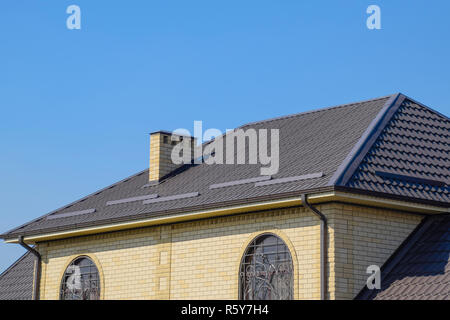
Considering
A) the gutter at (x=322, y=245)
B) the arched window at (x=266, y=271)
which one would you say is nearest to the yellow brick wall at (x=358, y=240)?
the gutter at (x=322, y=245)

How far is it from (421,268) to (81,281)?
30.7 ft

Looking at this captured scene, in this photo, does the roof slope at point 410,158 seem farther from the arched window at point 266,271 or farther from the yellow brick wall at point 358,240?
the arched window at point 266,271

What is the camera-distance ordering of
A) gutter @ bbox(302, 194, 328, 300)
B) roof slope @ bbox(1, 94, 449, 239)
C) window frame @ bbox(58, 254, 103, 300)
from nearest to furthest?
gutter @ bbox(302, 194, 328, 300)
roof slope @ bbox(1, 94, 449, 239)
window frame @ bbox(58, 254, 103, 300)

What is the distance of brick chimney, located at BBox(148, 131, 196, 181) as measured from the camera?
25.0 metres

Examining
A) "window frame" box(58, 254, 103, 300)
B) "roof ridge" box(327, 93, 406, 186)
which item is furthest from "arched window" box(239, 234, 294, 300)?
"window frame" box(58, 254, 103, 300)

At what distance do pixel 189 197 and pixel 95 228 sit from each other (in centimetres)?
283

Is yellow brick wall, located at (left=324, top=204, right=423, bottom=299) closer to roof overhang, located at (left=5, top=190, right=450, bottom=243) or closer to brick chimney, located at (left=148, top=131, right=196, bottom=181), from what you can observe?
roof overhang, located at (left=5, top=190, right=450, bottom=243)

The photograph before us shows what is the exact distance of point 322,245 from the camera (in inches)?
739

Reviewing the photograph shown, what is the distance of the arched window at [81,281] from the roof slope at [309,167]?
111 centimetres

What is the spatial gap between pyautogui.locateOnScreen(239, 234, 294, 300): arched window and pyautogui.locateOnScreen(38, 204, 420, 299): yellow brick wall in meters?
0.20

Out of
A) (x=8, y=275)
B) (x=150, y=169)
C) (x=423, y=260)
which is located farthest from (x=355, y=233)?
(x=8, y=275)

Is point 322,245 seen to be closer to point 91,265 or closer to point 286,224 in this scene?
point 286,224
